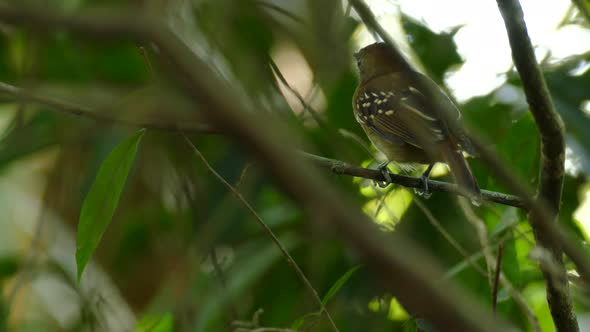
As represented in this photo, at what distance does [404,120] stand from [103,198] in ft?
5.21

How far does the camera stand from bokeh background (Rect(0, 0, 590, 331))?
9.44ft

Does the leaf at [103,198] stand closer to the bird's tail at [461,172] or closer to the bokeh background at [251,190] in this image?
the bokeh background at [251,190]

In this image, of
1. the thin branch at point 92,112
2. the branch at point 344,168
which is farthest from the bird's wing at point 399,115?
the thin branch at point 92,112

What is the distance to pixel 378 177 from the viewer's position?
94.5 inches

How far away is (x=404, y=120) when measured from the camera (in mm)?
3393

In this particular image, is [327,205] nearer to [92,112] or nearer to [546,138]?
[92,112]

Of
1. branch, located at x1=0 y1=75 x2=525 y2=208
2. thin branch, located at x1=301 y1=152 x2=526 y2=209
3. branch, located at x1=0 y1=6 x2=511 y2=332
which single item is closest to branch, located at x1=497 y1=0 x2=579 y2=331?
branch, located at x1=0 y1=75 x2=525 y2=208

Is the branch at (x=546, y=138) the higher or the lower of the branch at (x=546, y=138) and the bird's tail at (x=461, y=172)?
the higher

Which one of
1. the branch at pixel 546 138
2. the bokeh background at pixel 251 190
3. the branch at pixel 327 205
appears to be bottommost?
the bokeh background at pixel 251 190

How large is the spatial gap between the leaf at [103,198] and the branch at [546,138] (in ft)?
3.83

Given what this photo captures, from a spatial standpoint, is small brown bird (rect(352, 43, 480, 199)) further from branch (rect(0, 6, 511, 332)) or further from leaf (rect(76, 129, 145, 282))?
branch (rect(0, 6, 511, 332))

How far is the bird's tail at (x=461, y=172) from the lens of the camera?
2.39m

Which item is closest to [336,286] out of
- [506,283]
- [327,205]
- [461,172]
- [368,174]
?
[368,174]

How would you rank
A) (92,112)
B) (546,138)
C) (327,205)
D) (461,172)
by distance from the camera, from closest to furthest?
(327,205) → (92,112) → (546,138) → (461,172)
